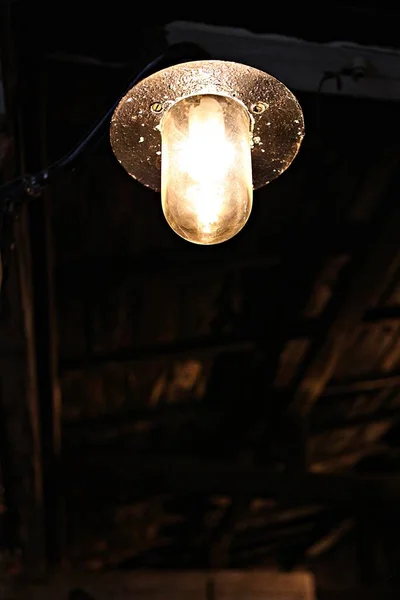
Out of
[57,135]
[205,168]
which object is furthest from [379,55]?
[57,135]

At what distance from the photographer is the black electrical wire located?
202 cm

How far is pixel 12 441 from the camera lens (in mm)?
3918

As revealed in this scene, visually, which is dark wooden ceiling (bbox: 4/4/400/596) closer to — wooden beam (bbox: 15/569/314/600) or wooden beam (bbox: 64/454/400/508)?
wooden beam (bbox: 64/454/400/508)

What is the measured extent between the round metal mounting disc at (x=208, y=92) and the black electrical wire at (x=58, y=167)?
1.6 inches

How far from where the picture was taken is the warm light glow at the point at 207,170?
1.86 meters

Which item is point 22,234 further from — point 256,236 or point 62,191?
point 256,236

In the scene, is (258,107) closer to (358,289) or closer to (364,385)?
(358,289)

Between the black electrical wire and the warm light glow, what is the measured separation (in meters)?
0.19

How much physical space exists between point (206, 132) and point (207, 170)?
0.12 m

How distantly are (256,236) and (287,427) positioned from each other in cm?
202

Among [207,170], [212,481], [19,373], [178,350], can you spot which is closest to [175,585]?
[212,481]

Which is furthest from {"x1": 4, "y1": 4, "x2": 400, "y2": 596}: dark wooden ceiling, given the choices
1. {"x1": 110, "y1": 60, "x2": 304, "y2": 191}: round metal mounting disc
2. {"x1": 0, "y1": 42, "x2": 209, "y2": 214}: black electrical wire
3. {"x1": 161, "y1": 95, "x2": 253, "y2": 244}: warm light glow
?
{"x1": 161, "y1": 95, "x2": 253, "y2": 244}: warm light glow

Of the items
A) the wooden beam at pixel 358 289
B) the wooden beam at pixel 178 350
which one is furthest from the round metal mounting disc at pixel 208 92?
the wooden beam at pixel 178 350

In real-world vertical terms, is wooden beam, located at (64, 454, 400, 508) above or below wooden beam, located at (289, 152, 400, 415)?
below
